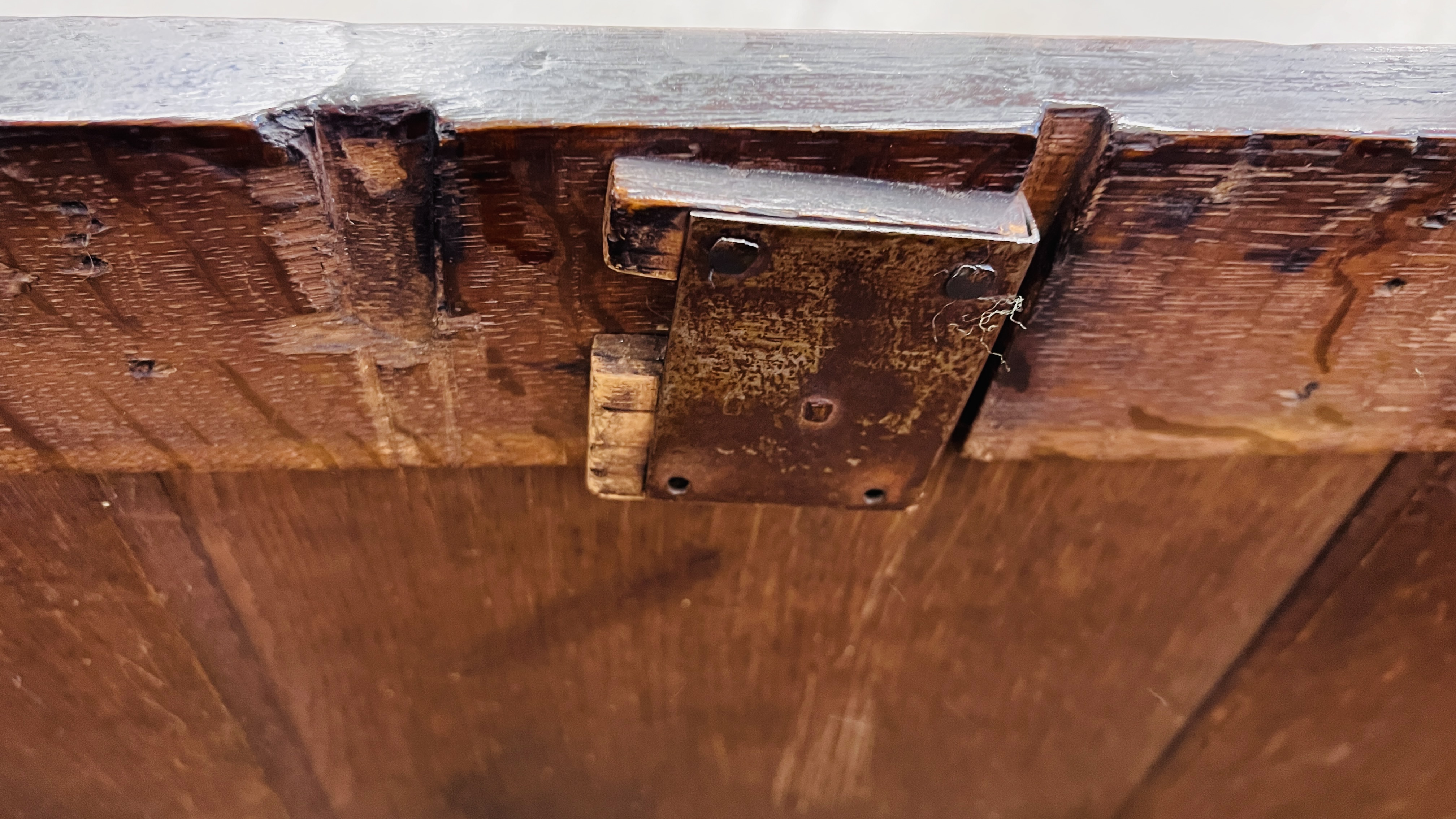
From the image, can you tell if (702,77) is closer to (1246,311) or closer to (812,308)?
(812,308)

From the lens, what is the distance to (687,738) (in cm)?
75

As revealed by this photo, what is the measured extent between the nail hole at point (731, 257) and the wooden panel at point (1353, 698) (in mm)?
443

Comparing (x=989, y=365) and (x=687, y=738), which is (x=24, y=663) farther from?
(x=989, y=365)

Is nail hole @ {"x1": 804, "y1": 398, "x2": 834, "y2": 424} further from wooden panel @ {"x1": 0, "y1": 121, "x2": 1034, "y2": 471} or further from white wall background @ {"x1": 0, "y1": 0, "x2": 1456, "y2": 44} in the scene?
white wall background @ {"x1": 0, "y1": 0, "x2": 1456, "y2": 44}

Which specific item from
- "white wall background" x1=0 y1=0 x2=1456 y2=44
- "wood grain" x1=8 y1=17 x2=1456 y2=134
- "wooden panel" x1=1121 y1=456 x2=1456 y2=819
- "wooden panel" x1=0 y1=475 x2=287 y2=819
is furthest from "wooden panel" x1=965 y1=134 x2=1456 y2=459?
"wooden panel" x1=0 y1=475 x2=287 y2=819

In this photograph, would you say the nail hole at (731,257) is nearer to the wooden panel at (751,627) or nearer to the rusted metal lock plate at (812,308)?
the rusted metal lock plate at (812,308)

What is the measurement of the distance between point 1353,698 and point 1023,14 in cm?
60

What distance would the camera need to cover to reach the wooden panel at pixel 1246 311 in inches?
13.1

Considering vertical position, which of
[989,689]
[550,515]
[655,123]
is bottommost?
[989,689]

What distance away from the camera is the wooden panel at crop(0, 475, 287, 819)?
19.0 inches

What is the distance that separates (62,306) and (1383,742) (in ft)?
3.22

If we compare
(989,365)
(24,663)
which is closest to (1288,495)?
(989,365)

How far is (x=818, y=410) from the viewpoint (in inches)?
14.8

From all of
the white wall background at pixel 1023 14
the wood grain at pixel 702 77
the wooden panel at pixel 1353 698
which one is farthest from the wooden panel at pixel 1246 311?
the white wall background at pixel 1023 14
